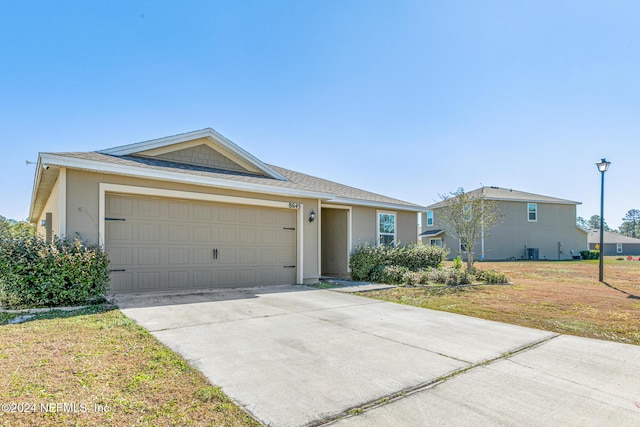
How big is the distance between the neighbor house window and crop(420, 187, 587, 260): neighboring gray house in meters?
14.4

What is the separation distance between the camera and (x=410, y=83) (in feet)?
38.6

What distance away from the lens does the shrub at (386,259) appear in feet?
37.7

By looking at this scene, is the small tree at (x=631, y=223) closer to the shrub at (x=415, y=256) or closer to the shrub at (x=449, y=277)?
the shrub at (x=415, y=256)

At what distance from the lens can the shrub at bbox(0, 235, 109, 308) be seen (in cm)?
586

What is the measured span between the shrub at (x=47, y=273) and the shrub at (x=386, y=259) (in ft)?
24.6

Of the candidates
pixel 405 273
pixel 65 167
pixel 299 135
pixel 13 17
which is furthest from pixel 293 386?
pixel 299 135

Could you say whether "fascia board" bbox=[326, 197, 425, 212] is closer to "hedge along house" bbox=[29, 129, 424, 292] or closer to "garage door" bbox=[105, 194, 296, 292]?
"hedge along house" bbox=[29, 129, 424, 292]

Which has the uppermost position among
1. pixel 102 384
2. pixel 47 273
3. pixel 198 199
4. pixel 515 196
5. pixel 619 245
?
pixel 515 196

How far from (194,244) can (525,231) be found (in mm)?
27764

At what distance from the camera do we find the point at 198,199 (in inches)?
331

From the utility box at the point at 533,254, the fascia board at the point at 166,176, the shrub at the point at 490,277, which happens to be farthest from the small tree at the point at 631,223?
the fascia board at the point at 166,176

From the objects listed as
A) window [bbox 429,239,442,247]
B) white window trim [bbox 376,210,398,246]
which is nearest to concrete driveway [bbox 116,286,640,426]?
white window trim [bbox 376,210,398,246]

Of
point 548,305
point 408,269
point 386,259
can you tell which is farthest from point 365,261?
point 548,305

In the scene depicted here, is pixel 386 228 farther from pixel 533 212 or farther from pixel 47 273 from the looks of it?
pixel 533 212
